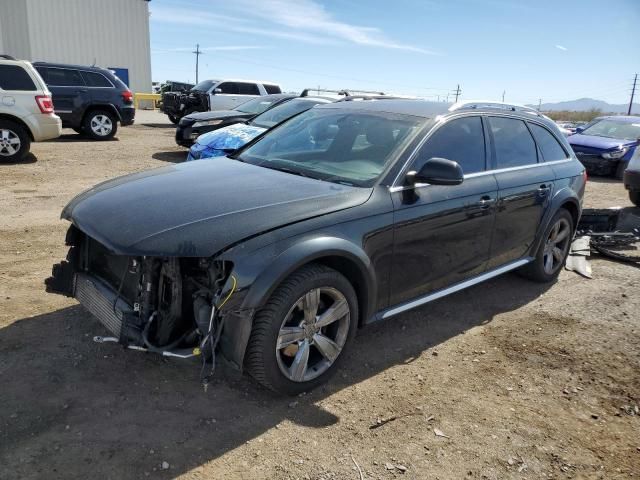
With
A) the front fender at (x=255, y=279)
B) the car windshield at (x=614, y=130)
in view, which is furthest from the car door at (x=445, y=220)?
the car windshield at (x=614, y=130)

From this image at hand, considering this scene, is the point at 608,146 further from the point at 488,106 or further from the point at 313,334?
the point at 313,334

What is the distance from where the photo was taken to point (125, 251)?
2.68 m

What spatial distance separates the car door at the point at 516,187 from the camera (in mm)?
4293

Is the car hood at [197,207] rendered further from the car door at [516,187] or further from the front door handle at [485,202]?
the car door at [516,187]

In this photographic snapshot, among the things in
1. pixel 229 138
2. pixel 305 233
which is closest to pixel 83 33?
pixel 229 138

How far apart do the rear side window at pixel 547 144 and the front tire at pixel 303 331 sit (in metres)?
2.86

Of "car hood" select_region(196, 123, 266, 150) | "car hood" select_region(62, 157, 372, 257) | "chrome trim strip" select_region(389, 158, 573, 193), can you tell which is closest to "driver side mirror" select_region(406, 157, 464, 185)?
"chrome trim strip" select_region(389, 158, 573, 193)

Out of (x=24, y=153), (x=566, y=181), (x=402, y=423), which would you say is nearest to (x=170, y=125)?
(x=24, y=153)

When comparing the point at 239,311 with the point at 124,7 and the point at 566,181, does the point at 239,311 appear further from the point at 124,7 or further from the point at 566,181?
the point at 124,7

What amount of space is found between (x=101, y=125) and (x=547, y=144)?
1288 cm

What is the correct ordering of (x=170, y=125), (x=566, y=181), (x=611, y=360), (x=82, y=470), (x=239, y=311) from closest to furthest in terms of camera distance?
(x=82, y=470), (x=239, y=311), (x=611, y=360), (x=566, y=181), (x=170, y=125)

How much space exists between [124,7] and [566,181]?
32444mm

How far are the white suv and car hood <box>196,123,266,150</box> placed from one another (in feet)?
13.1

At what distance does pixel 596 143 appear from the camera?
13.1 meters
